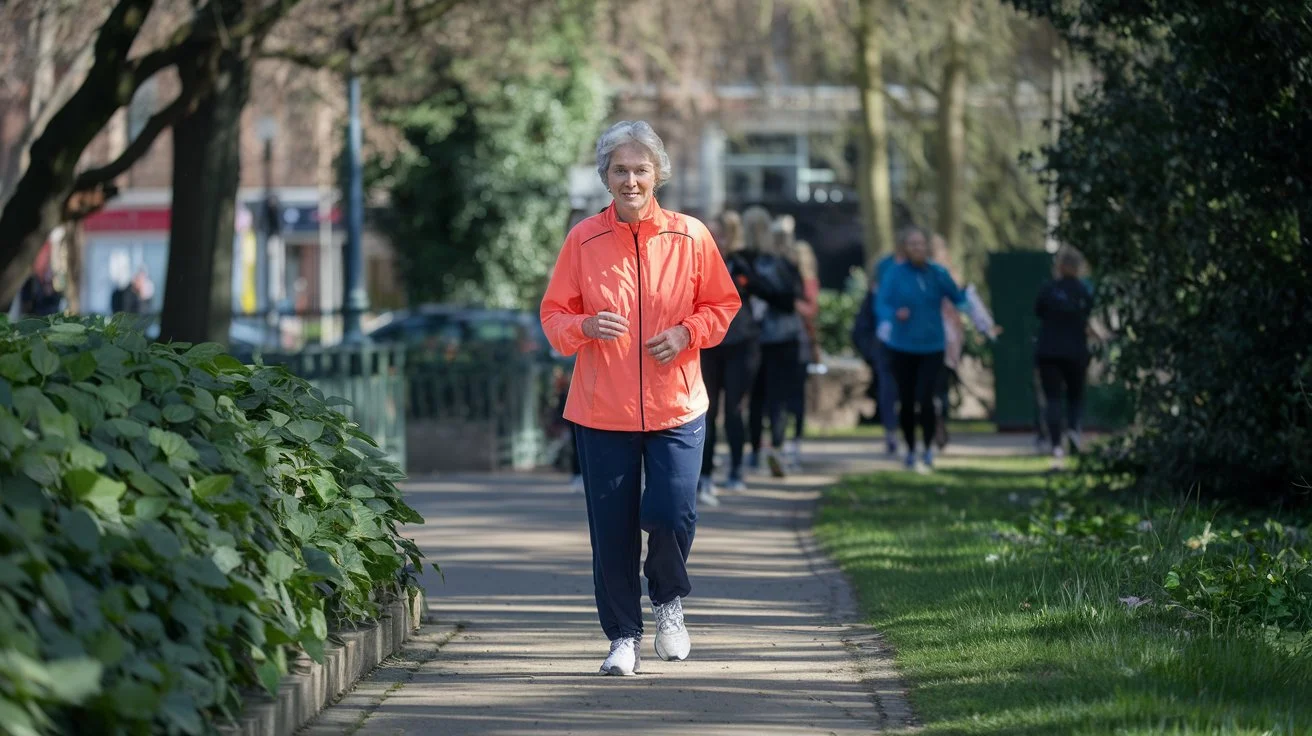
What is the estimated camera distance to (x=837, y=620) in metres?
8.19

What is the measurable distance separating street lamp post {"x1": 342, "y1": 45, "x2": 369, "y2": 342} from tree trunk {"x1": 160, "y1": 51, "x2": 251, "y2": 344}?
364 cm

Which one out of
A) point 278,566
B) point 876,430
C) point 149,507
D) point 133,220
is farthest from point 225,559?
point 133,220

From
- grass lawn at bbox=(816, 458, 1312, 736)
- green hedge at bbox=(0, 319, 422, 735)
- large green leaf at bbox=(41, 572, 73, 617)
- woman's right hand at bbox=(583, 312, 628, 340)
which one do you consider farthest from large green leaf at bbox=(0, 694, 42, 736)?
woman's right hand at bbox=(583, 312, 628, 340)

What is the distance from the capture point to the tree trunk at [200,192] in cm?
1580

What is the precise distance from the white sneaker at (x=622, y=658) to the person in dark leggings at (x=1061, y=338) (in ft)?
29.3

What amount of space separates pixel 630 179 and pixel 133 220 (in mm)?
52735

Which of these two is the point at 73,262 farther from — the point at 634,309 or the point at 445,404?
the point at 634,309

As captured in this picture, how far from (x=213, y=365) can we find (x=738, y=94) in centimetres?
3699

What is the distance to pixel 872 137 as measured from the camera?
97.6 ft

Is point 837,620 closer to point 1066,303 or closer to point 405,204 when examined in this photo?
point 1066,303

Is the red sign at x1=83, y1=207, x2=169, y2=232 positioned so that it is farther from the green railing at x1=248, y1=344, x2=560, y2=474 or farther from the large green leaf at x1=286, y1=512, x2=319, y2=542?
the large green leaf at x1=286, y1=512, x2=319, y2=542

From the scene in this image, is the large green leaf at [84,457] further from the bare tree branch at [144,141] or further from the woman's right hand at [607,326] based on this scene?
the bare tree branch at [144,141]

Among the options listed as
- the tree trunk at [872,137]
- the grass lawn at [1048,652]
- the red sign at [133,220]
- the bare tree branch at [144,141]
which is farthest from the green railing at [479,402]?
the red sign at [133,220]

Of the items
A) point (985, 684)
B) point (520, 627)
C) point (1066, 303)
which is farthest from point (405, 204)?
point (985, 684)
